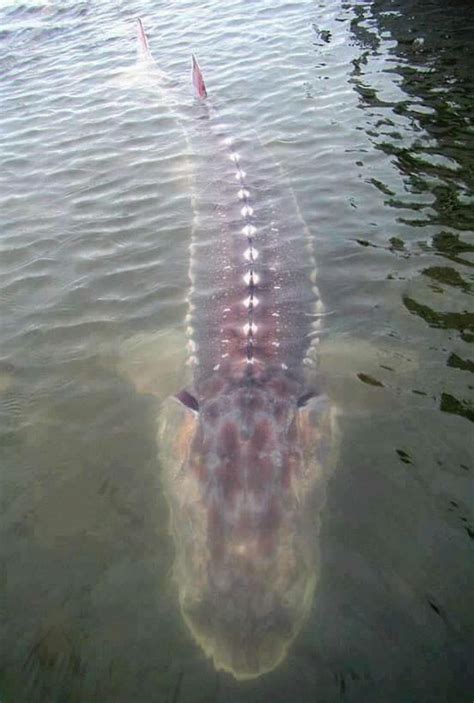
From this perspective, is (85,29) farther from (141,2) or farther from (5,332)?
(5,332)

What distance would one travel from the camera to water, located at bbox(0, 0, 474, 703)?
323cm

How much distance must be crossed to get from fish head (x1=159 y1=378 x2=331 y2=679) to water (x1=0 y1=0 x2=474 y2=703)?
11 centimetres

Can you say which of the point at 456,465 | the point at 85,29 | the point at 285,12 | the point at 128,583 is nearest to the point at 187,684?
the point at 128,583

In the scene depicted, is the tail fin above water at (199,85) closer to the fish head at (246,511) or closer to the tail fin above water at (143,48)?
the tail fin above water at (143,48)

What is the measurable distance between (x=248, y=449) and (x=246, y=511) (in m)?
0.41

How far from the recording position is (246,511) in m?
3.60

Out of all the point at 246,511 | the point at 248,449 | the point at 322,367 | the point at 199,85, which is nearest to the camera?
the point at 246,511

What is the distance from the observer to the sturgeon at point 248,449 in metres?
3.29

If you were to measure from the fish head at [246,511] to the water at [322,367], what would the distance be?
0.11 m

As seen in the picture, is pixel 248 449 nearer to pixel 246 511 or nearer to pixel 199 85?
pixel 246 511

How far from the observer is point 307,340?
16.5 feet

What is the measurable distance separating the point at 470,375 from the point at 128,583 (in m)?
2.72

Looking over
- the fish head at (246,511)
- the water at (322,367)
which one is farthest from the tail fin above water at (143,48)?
the fish head at (246,511)

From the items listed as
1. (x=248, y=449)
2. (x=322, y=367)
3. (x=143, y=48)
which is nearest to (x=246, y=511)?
(x=248, y=449)
